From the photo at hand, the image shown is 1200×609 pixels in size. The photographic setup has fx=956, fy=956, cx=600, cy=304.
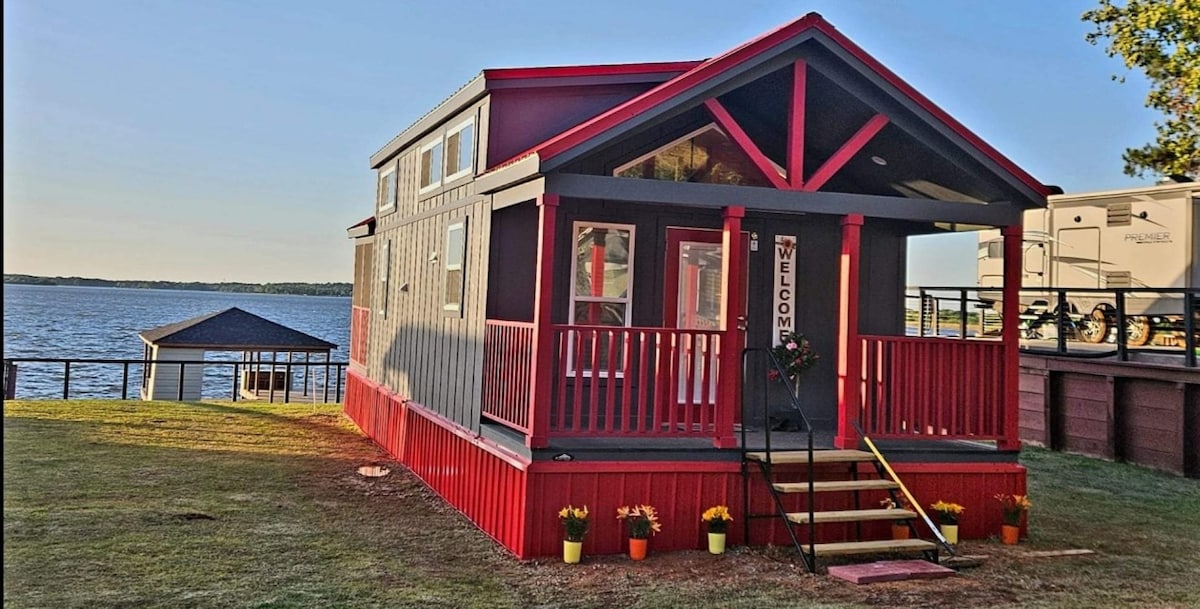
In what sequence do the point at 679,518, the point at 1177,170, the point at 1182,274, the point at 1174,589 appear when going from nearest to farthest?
the point at 1174,589 < the point at 679,518 < the point at 1182,274 < the point at 1177,170

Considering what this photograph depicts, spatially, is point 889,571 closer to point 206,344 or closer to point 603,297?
point 603,297

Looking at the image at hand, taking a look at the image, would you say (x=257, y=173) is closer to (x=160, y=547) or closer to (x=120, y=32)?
(x=120, y=32)

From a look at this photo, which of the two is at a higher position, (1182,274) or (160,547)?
(1182,274)

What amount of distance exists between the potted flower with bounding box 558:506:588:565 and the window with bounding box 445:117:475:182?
3947mm

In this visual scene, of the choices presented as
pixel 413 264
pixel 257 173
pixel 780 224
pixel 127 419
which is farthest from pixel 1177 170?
pixel 257 173

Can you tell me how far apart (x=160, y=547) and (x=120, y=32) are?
24.1 ft

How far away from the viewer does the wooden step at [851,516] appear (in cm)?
703

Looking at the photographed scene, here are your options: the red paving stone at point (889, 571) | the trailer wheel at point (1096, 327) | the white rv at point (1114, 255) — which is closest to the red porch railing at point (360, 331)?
the red paving stone at point (889, 571)

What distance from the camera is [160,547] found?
707 cm

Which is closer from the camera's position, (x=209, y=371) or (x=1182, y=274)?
(x=1182, y=274)

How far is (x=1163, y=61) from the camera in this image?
15.4m

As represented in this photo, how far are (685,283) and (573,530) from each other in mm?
3235

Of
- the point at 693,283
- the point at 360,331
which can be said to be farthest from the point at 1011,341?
the point at 360,331

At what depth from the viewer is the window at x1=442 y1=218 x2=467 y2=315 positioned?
30.8ft
